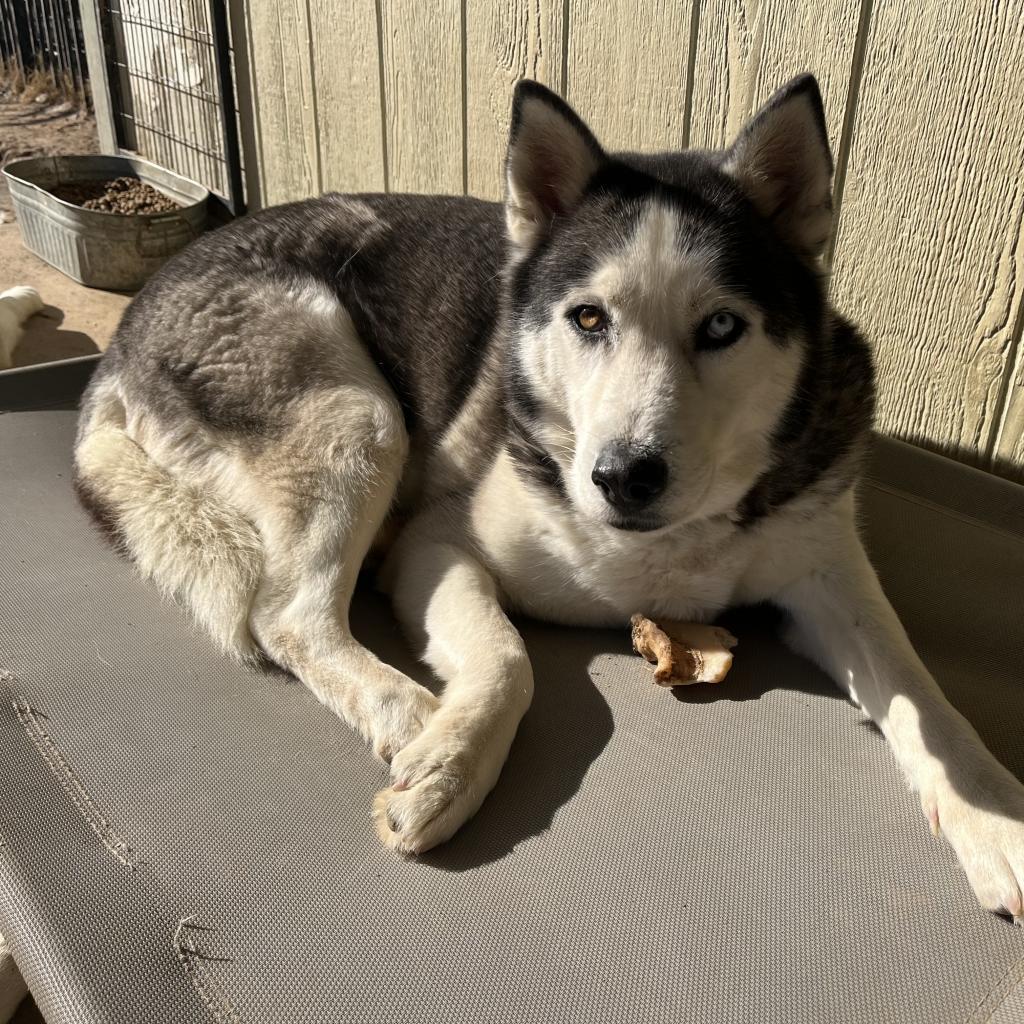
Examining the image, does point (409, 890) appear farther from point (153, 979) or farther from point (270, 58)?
point (270, 58)

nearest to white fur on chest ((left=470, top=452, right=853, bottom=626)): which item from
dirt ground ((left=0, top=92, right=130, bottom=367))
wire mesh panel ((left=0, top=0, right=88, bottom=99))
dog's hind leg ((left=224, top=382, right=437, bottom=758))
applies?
dog's hind leg ((left=224, top=382, right=437, bottom=758))

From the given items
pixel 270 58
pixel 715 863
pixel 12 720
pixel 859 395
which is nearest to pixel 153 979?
pixel 12 720

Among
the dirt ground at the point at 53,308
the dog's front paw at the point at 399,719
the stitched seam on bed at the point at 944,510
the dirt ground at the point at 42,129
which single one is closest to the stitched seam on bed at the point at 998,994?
the dog's front paw at the point at 399,719

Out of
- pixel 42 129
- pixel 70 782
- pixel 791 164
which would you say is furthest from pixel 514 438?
pixel 42 129

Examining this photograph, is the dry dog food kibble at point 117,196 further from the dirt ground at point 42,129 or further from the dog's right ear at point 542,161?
the dog's right ear at point 542,161

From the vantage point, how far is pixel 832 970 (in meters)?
1.24

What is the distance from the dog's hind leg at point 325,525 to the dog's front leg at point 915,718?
77 cm

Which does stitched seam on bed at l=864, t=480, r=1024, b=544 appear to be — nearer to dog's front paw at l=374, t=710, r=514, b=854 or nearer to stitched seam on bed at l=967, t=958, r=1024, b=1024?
stitched seam on bed at l=967, t=958, r=1024, b=1024

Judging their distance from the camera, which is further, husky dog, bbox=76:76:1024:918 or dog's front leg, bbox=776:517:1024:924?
husky dog, bbox=76:76:1024:918

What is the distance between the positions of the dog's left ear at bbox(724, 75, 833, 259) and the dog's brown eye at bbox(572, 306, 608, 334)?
0.35 metres

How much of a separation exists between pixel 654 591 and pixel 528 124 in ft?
2.90

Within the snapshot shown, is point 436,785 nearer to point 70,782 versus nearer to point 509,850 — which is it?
point 509,850

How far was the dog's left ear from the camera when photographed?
1.54m

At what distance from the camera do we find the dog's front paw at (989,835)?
4.33 ft
